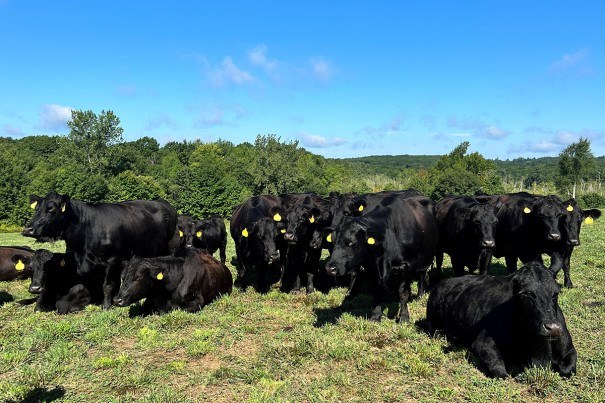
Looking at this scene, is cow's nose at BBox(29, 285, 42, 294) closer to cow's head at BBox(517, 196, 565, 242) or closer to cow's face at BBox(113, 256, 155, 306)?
cow's face at BBox(113, 256, 155, 306)

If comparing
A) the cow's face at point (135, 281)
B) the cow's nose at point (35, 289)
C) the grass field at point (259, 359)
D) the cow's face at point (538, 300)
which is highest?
the cow's face at point (538, 300)

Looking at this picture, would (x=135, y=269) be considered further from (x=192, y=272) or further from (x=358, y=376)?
(x=358, y=376)

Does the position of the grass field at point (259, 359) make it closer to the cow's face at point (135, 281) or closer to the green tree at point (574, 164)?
the cow's face at point (135, 281)

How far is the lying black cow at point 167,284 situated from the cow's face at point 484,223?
5.90m

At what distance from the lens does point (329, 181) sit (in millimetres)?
99188

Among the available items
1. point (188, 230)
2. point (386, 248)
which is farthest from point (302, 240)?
point (188, 230)

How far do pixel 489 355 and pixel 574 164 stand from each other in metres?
70.8

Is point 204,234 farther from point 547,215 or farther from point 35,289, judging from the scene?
point 547,215

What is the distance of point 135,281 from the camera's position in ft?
25.0

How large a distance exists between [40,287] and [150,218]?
2941mm

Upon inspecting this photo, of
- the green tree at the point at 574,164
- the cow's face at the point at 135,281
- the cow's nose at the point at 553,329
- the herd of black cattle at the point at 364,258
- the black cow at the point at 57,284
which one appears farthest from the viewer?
the green tree at the point at 574,164

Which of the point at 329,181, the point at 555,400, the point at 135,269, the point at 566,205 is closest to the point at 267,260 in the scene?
the point at 135,269

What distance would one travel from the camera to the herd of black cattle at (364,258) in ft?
16.5

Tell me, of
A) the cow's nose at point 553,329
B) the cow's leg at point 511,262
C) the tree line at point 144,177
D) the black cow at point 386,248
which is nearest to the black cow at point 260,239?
the black cow at point 386,248
